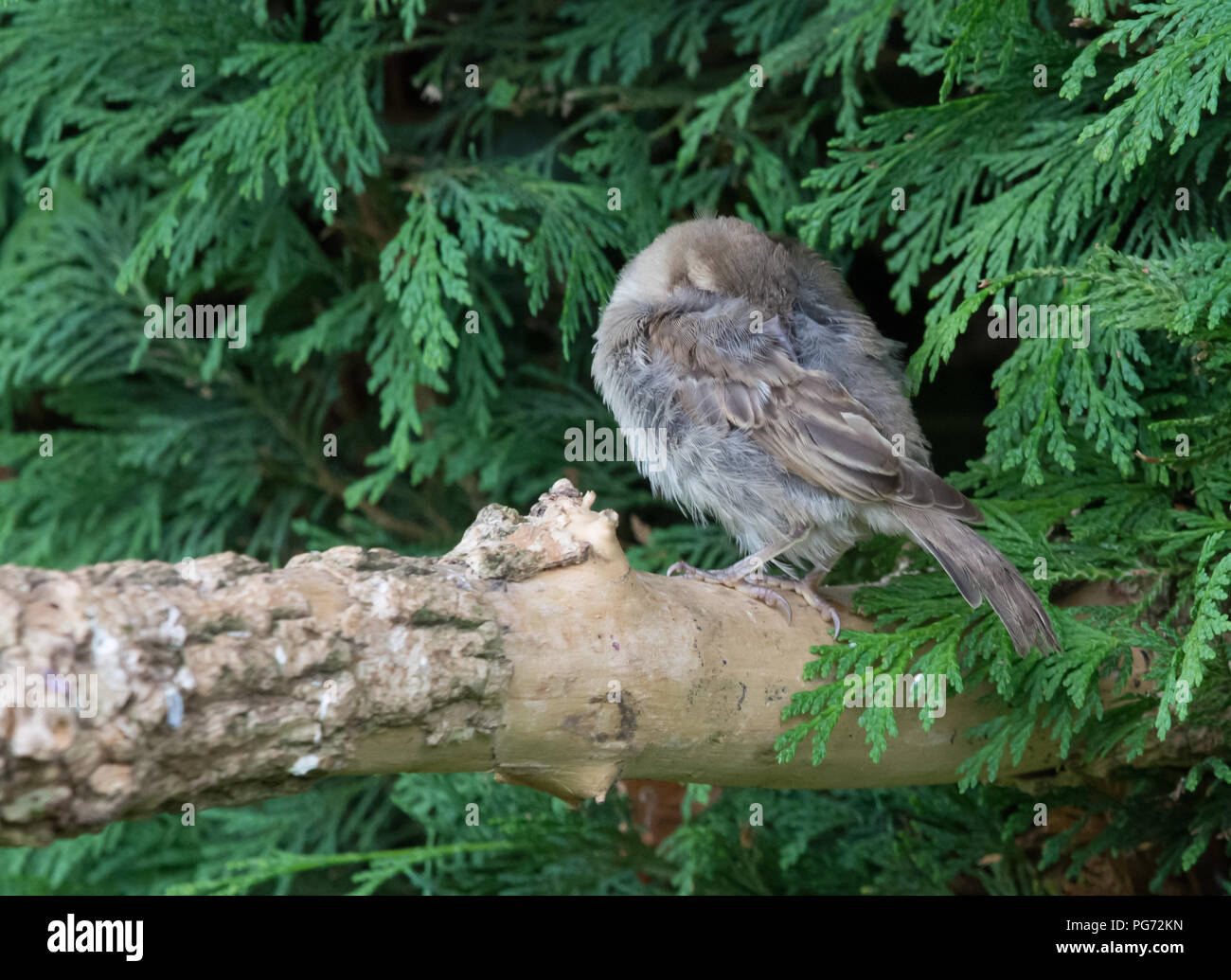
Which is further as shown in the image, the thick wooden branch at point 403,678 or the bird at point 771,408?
the bird at point 771,408

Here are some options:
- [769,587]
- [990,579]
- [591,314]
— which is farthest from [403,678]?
[591,314]

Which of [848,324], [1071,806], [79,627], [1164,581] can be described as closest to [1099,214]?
[848,324]

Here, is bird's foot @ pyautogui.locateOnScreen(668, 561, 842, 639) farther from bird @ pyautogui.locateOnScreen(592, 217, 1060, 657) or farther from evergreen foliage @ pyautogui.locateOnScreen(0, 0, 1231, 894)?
evergreen foliage @ pyautogui.locateOnScreen(0, 0, 1231, 894)

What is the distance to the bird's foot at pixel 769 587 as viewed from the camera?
251 centimetres

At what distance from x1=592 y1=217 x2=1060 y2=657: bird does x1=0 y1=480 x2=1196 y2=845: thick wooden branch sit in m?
0.25

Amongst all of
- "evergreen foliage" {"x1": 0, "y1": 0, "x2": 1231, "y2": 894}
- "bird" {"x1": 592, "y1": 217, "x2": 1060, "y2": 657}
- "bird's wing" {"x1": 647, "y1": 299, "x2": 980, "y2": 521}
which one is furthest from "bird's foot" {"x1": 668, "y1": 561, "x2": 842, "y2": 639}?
"bird's wing" {"x1": 647, "y1": 299, "x2": 980, "y2": 521}

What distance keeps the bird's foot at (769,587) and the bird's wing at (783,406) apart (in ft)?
0.77

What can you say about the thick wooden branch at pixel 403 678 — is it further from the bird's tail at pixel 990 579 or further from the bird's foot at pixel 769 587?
the bird's tail at pixel 990 579

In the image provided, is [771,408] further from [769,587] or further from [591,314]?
[591,314]

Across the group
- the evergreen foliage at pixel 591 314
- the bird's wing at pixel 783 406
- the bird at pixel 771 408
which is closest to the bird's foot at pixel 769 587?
the bird at pixel 771 408

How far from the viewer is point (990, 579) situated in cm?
221

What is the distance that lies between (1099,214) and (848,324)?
2.08ft

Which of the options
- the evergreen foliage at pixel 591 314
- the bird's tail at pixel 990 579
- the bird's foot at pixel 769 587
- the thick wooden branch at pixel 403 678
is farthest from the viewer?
the bird's foot at pixel 769 587

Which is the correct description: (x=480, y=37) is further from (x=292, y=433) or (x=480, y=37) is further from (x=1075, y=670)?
(x=1075, y=670)
